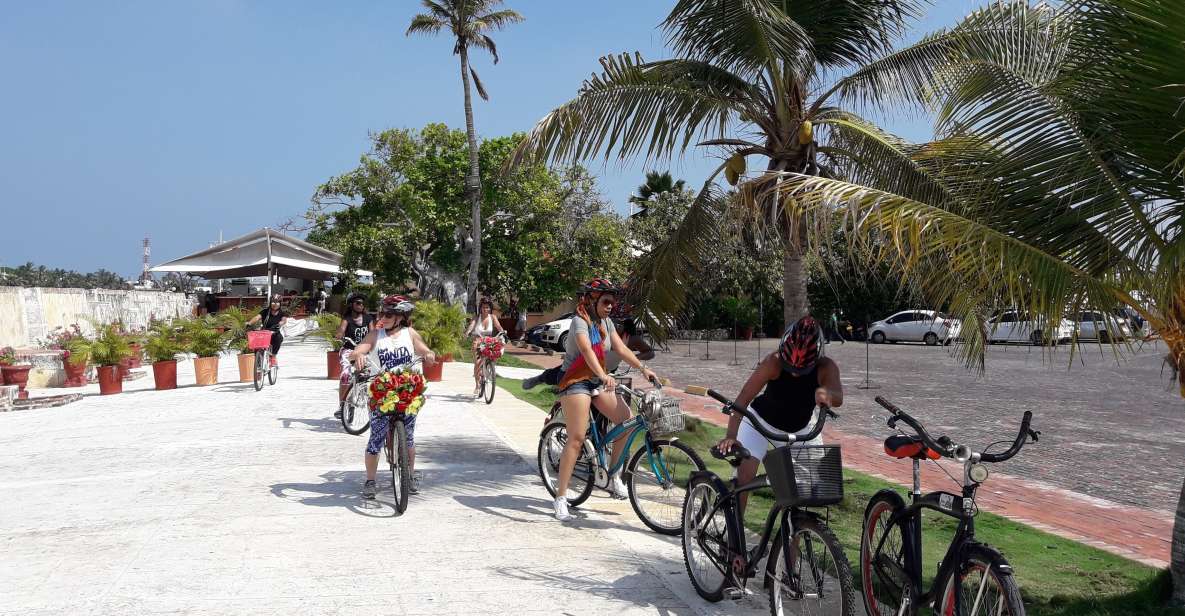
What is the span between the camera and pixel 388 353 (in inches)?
305

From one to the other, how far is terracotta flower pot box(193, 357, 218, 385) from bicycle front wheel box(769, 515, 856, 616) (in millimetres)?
14596

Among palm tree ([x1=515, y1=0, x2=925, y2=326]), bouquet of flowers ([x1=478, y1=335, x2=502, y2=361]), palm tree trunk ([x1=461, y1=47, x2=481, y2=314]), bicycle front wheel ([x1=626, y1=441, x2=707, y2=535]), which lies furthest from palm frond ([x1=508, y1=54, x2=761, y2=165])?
palm tree trunk ([x1=461, y1=47, x2=481, y2=314])

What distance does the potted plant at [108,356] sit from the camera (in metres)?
15.8

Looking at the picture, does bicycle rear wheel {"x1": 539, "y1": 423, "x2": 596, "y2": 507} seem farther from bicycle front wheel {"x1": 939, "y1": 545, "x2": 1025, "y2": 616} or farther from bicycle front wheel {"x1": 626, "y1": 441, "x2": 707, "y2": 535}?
bicycle front wheel {"x1": 939, "y1": 545, "x2": 1025, "y2": 616}

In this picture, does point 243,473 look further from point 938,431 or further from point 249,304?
point 249,304

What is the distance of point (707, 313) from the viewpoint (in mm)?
40188

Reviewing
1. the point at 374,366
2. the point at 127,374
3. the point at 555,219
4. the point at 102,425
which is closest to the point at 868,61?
the point at 374,366

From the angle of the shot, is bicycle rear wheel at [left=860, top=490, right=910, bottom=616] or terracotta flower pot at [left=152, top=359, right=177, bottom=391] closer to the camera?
bicycle rear wheel at [left=860, top=490, right=910, bottom=616]

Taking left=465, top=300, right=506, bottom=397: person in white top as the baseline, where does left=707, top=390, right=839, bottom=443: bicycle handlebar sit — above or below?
below

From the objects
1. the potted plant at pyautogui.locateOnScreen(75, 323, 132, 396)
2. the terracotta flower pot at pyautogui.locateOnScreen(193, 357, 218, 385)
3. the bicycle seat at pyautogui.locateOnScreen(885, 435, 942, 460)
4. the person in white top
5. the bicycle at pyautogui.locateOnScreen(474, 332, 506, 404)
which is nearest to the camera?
the bicycle seat at pyautogui.locateOnScreen(885, 435, 942, 460)

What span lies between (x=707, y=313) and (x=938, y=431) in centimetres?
2710

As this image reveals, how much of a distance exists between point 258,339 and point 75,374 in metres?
4.87

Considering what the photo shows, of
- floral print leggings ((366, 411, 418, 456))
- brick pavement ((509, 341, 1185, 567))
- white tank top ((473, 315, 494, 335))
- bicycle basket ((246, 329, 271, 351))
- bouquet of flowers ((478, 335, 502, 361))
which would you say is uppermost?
white tank top ((473, 315, 494, 335))

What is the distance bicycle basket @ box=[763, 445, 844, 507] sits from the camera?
415 centimetres
